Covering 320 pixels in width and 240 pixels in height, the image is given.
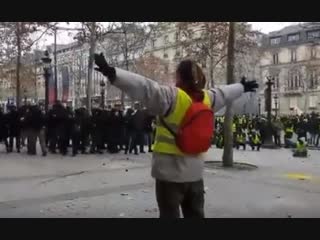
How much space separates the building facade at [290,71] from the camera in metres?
77.4

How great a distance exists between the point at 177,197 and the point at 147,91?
0.90 meters

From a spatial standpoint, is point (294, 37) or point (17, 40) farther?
point (294, 37)

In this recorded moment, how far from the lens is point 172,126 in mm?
3955

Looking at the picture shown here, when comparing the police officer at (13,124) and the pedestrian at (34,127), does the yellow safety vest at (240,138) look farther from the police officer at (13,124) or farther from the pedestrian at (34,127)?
the police officer at (13,124)

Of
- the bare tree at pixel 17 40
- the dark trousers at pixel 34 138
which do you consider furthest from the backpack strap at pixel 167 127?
the bare tree at pixel 17 40

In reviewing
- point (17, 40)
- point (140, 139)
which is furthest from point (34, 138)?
point (17, 40)

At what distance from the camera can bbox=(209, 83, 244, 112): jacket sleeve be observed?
430 cm

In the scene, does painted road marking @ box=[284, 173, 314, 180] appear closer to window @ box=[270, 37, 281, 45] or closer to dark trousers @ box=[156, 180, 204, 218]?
dark trousers @ box=[156, 180, 204, 218]

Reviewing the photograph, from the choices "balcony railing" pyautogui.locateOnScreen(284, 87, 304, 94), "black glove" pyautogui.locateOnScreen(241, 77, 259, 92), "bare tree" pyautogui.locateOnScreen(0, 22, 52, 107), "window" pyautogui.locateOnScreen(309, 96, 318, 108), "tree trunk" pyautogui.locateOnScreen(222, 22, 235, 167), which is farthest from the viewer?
"balcony railing" pyautogui.locateOnScreen(284, 87, 304, 94)

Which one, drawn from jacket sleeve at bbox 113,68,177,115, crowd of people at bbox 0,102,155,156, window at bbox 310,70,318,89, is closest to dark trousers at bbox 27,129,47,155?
crowd of people at bbox 0,102,155,156

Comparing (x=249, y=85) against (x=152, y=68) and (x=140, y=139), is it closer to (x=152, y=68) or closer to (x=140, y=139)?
(x=140, y=139)

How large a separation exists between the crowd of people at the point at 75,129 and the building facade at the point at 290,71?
200 feet

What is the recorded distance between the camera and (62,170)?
40.7ft
